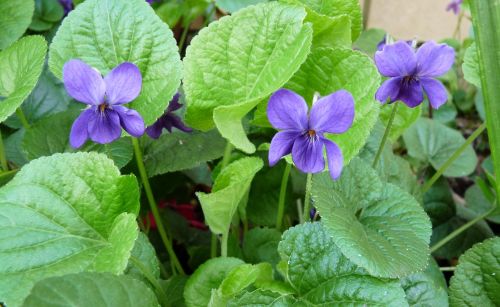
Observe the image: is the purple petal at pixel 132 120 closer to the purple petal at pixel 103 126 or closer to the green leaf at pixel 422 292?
the purple petal at pixel 103 126

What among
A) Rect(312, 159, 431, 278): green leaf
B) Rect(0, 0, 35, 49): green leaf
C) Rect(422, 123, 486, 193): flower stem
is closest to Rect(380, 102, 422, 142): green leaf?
Rect(422, 123, 486, 193): flower stem

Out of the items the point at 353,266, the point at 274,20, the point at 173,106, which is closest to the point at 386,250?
the point at 353,266

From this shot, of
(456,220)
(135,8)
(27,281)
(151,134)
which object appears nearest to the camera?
(27,281)

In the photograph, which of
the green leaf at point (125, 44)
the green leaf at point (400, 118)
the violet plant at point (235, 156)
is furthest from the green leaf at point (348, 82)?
the green leaf at point (400, 118)

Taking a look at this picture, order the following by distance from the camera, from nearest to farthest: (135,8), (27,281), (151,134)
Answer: (27,281)
(135,8)
(151,134)

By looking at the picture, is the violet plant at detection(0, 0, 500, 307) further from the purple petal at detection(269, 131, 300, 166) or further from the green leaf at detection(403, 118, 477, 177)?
the green leaf at detection(403, 118, 477, 177)

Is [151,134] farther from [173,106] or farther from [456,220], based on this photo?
[456,220]
